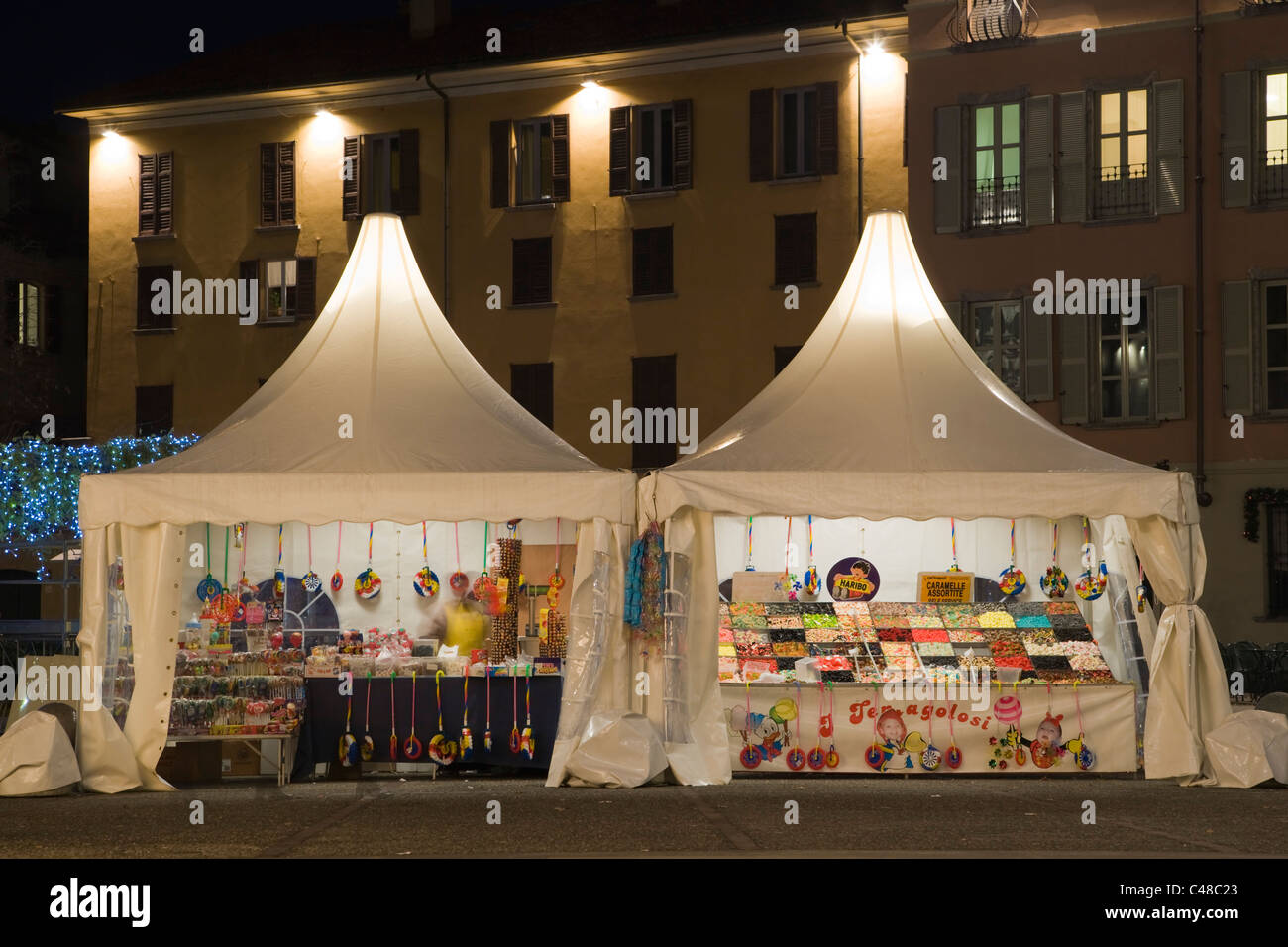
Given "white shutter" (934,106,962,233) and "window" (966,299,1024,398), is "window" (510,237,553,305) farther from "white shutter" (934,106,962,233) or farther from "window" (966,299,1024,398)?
"window" (966,299,1024,398)

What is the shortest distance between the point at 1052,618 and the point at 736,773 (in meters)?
2.83

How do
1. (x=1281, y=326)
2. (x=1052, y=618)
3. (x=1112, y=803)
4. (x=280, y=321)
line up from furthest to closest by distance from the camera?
(x=280, y=321)
(x=1281, y=326)
(x=1052, y=618)
(x=1112, y=803)

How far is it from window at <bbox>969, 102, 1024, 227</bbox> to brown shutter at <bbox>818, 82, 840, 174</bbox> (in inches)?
156

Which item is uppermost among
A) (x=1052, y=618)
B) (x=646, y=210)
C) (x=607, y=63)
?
(x=607, y=63)

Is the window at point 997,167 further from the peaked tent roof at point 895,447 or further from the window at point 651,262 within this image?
the peaked tent roof at point 895,447

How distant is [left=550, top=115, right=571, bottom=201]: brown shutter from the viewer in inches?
1231

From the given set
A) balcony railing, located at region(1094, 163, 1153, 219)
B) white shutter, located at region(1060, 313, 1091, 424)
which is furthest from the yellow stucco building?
white shutter, located at region(1060, 313, 1091, 424)

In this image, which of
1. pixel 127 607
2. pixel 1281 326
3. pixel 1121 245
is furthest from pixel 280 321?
pixel 127 607

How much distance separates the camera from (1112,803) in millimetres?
11219

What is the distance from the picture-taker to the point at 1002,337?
25406 mm

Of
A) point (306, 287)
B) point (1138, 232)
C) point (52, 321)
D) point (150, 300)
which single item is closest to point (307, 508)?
point (1138, 232)

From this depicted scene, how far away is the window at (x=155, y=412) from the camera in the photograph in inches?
1326

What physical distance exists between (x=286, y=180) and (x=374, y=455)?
21906mm

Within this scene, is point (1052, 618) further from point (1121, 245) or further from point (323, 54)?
point (323, 54)
